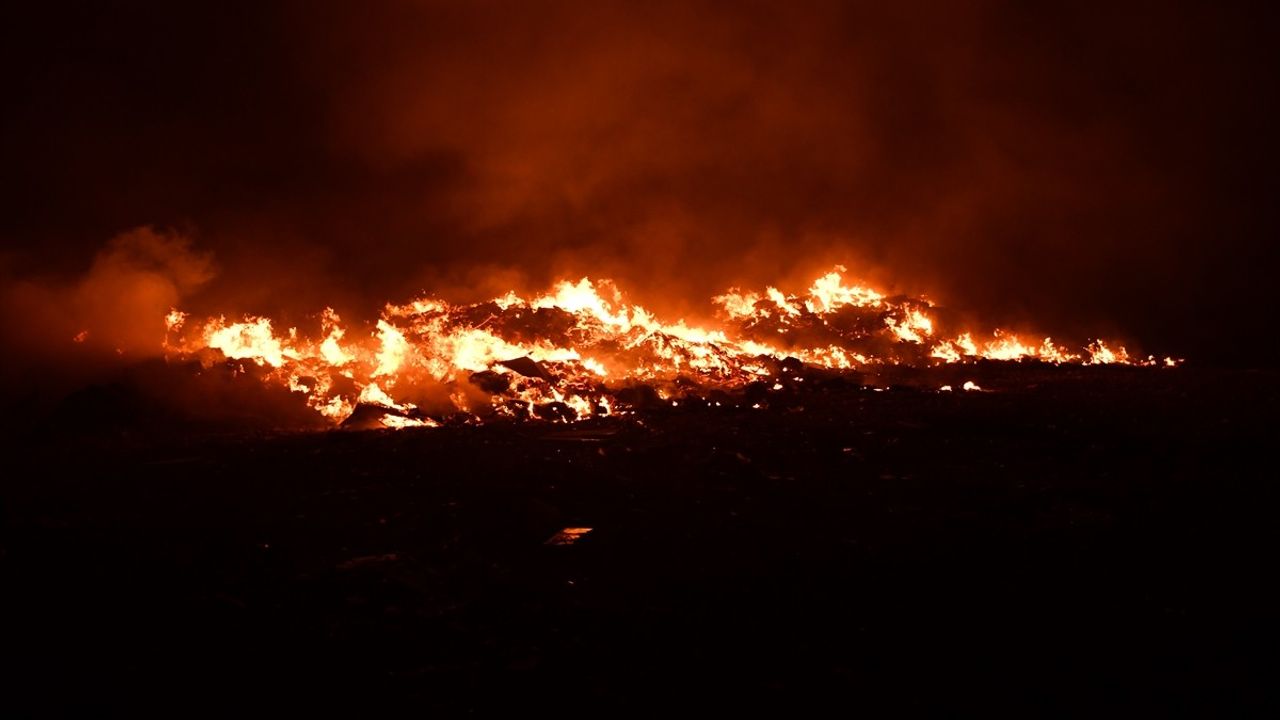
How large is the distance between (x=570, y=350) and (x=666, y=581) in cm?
2673

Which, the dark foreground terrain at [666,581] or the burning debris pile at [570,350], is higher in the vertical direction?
the burning debris pile at [570,350]

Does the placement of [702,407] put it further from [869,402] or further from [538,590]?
[538,590]

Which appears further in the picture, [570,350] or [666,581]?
[570,350]

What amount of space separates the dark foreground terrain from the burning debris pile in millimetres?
10924

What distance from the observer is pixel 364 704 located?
23.0 feet

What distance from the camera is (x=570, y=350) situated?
3634 centimetres

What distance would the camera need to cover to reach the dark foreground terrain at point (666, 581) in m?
7.17

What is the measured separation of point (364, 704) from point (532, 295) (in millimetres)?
37684

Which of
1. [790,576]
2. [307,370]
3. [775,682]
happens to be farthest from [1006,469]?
[307,370]

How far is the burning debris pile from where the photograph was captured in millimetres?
30250

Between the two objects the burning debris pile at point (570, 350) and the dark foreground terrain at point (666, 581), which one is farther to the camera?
the burning debris pile at point (570, 350)

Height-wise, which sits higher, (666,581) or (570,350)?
(570,350)

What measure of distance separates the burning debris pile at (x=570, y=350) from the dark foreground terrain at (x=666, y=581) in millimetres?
10924

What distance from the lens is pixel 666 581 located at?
10.1m
